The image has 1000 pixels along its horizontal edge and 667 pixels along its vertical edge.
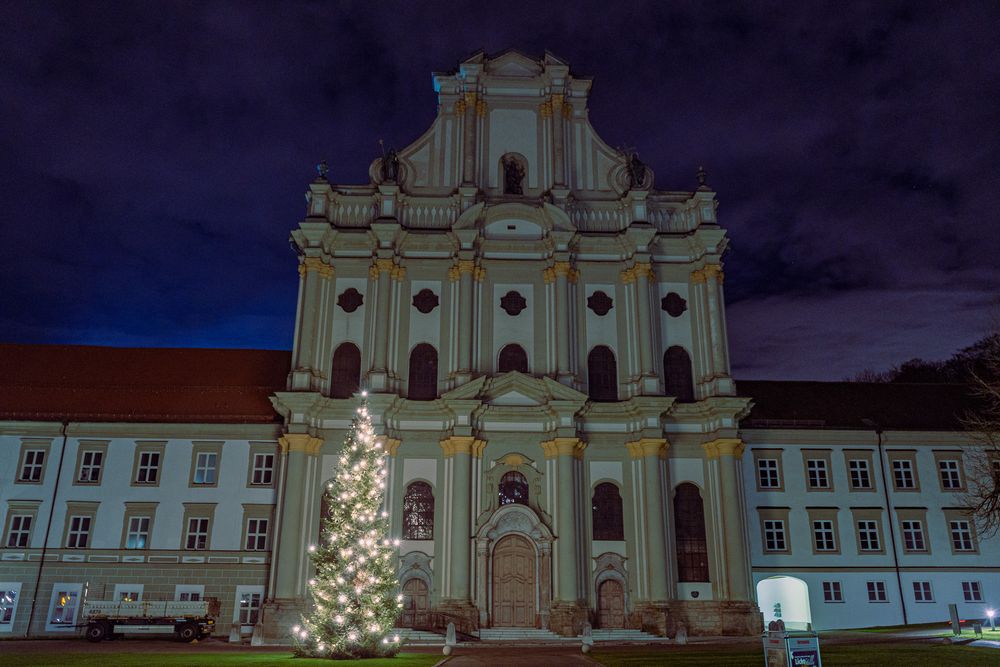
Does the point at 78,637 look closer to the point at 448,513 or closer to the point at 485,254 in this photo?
the point at 448,513

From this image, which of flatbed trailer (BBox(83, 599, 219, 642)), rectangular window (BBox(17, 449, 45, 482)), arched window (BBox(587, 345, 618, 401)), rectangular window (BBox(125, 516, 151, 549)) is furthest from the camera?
arched window (BBox(587, 345, 618, 401))

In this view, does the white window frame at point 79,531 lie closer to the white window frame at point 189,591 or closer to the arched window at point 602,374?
the white window frame at point 189,591

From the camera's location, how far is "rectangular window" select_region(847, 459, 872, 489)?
113ft

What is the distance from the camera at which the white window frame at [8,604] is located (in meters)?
29.4

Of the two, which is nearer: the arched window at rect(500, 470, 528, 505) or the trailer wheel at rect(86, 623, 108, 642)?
the trailer wheel at rect(86, 623, 108, 642)

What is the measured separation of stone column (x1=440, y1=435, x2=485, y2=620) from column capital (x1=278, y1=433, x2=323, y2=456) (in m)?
4.92

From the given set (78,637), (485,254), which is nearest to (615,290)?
(485,254)

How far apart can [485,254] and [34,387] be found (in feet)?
64.4

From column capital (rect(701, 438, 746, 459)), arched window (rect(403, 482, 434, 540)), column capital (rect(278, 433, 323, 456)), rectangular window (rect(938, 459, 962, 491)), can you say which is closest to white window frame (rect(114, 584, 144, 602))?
column capital (rect(278, 433, 323, 456))

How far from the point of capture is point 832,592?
32719 mm

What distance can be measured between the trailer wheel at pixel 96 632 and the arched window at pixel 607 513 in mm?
17203

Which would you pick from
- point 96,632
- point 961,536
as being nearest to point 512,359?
point 96,632

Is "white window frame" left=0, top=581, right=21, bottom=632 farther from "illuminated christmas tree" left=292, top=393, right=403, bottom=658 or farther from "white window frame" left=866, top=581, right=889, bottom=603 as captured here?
"white window frame" left=866, top=581, right=889, bottom=603

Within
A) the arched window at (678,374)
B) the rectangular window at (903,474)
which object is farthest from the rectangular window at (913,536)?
the arched window at (678,374)
